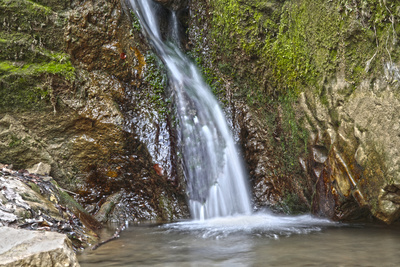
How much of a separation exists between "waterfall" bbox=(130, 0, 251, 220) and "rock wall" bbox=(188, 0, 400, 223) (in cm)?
25

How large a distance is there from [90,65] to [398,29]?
4694 millimetres

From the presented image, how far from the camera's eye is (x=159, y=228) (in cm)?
462

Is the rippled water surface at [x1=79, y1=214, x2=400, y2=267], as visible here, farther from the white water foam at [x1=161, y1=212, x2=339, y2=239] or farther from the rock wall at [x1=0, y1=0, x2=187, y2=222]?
the rock wall at [x1=0, y1=0, x2=187, y2=222]

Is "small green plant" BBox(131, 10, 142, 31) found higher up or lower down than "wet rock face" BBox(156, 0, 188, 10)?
lower down

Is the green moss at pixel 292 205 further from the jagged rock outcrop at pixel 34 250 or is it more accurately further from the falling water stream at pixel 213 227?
the jagged rock outcrop at pixel 34 250

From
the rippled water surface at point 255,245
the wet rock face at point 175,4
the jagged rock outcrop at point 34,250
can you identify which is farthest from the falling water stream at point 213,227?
the jagged rock outcrop at point 34,250

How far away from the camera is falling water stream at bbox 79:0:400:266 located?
2904 mm

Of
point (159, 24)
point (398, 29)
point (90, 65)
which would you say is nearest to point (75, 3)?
point (90, 65)

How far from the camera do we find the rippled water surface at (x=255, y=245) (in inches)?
110

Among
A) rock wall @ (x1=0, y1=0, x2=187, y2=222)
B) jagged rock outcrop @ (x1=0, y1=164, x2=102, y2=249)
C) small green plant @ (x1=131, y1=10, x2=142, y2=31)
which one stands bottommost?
jagged rock outcrop @ (x1=0, y1=164, x2=102, y2=249)

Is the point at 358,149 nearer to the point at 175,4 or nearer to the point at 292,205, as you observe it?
the point at 292,205

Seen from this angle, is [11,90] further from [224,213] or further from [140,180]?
[224,213]

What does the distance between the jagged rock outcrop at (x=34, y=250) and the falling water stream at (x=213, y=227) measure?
2.21ft

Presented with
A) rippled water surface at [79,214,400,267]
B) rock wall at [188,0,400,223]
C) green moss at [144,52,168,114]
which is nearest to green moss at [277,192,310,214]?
rock wall at [188,0,400,223]
